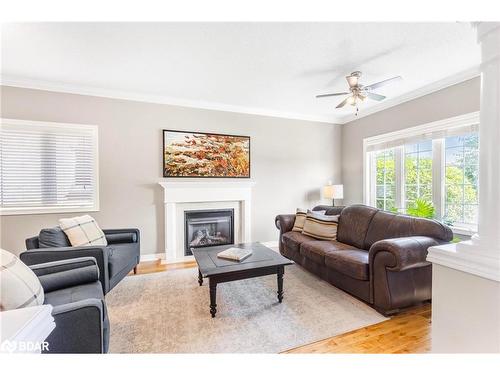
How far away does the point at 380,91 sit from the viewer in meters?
3.44

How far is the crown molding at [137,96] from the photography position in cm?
294

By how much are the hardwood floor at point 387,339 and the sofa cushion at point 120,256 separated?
1735mm

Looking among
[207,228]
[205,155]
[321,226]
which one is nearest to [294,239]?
[321,226]

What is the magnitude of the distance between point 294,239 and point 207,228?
1.54 metres

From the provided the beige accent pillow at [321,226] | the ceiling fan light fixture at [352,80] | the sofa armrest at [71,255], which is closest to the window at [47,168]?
the sofa armrest at [71,255]

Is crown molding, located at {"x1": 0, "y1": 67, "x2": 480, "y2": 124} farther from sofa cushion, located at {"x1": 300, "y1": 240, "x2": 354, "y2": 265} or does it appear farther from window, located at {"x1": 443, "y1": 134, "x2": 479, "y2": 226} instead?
sofa cushion, located at {"x1": 300, "y1": 240, "x2": 354, "y2": 265}

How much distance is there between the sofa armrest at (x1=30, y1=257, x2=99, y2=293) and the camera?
156cm

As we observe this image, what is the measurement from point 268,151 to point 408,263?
2.88 m

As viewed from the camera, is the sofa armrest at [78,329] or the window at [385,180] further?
the window at [385,180]

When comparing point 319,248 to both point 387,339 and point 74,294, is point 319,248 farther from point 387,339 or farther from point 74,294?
point 74,294

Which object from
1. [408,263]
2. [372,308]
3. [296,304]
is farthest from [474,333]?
[296,304]

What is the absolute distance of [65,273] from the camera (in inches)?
64.3

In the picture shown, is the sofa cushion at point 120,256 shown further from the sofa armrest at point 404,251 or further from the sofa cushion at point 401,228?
the sofa cushion at point 401,228
